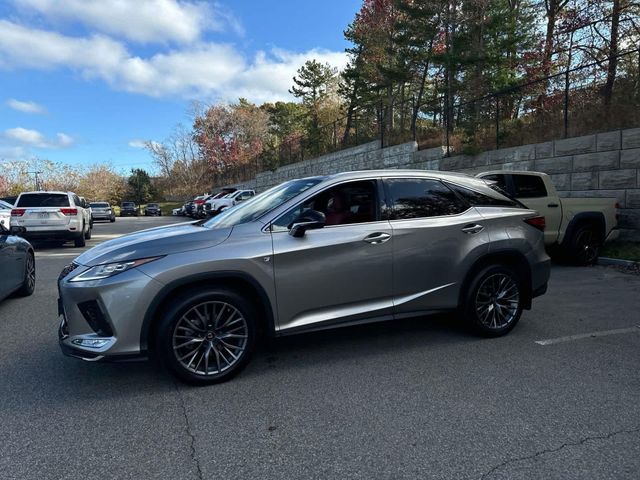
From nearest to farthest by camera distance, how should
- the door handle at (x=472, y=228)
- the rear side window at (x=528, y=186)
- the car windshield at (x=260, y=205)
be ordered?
the car windshield at (x=260, y=205) < the door handle at (x=472, y=228) < the rear side window at (x=528, y=186)

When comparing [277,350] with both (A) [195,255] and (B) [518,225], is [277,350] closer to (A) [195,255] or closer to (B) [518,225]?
(A) [195,255]

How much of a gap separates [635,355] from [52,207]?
14399 millimetres

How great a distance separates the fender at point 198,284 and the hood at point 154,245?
257mm

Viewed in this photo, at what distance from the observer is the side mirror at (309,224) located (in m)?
3.94

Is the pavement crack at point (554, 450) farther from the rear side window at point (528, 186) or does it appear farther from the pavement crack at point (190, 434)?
the rear side window at point (528, 186)

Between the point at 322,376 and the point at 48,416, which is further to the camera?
the point at 322,376

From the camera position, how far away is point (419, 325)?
5.39 metres

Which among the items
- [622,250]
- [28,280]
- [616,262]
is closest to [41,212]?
[28,280]

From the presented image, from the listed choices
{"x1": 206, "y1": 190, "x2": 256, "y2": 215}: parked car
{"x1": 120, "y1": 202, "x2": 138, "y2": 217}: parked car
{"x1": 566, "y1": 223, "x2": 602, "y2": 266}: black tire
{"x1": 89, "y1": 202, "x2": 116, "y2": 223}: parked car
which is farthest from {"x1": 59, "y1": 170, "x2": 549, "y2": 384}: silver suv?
{"x1": 120, "y1": 202, "x2": 138, "y2": 217}: parked car

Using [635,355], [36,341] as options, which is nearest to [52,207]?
[36,341]

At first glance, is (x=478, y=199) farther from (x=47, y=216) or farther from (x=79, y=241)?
(x=79, y=241)

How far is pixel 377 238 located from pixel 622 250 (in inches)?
308

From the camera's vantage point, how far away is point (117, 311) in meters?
3.49

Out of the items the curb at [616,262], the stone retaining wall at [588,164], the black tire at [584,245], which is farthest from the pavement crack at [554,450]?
the stone retaining wall at [588,164]
